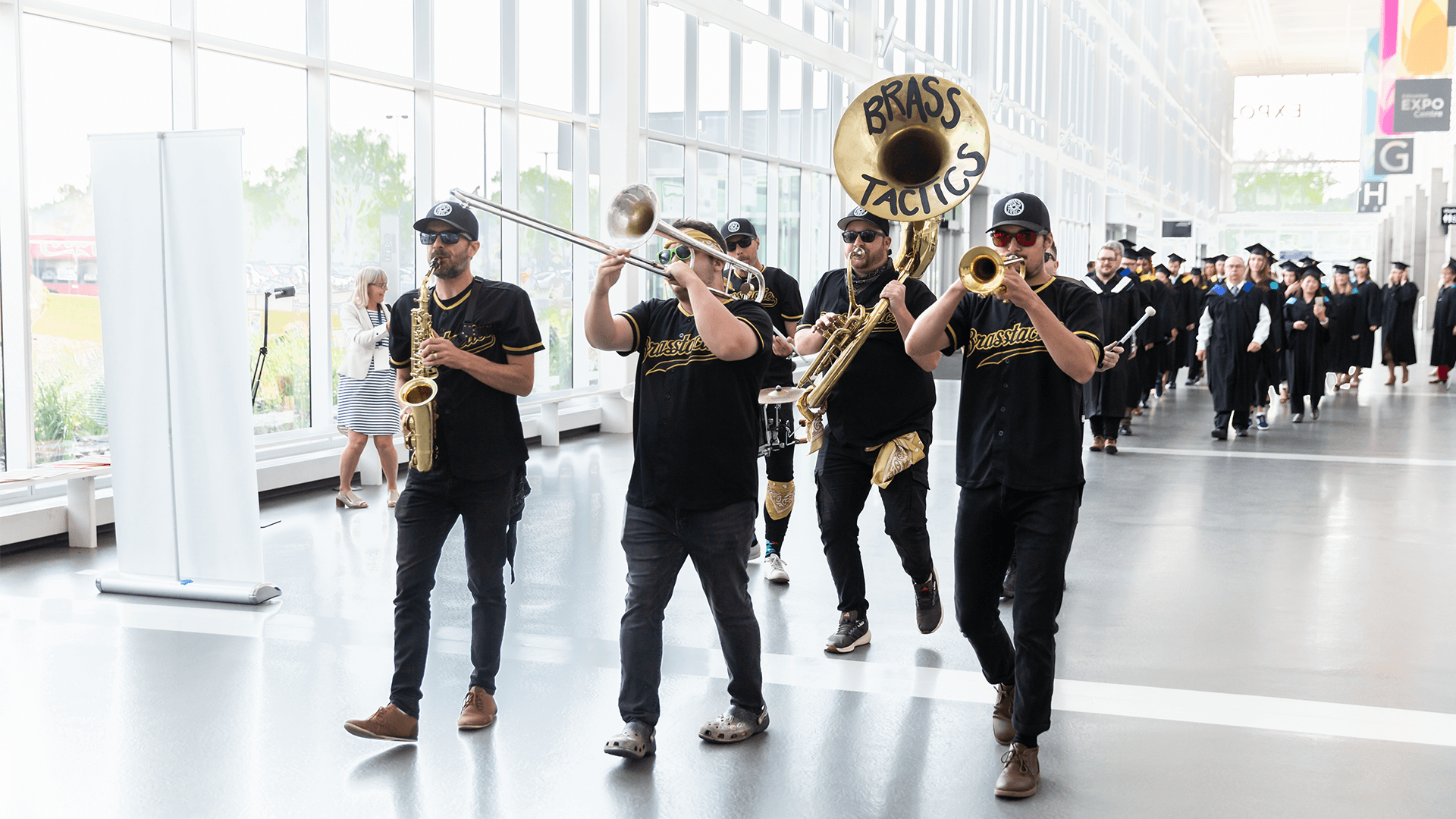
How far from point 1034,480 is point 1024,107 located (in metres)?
28.4

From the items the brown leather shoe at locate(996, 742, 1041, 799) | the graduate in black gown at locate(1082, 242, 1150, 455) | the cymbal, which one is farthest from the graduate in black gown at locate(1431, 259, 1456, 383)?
→ the brown leather shoe at locate(996, 742, 1041, 799)

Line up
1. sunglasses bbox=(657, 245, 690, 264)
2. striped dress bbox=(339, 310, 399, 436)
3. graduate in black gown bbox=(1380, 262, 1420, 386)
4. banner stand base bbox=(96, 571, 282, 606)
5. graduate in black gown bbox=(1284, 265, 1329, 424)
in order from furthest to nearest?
graduate in black gown bbox=(1380, 262, 1420, 386)
graduate in black gown bbox=(1284, 265, 1329, 424)
striped dress bbox=(339, 310, 399, 436)
banner stand base bbox=(96, 571, 282, 606)
sunglasses bbox=(657, 245, 690, 264)

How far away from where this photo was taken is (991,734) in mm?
4445

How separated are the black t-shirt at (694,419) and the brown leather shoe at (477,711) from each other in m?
0.94

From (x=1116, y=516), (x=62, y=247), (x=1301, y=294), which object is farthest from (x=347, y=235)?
(x=1301, y=294)

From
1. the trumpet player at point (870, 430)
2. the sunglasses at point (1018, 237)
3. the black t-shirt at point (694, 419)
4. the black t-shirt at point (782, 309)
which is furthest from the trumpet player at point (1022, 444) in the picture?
the black t-shirt at point (782, 309)

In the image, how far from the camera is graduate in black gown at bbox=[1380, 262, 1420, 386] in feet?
67.6

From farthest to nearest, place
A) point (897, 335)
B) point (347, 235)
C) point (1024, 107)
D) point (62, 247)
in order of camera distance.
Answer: point (1024, 107) < point (347, 235) < point (62, 247) < point (897, 335)

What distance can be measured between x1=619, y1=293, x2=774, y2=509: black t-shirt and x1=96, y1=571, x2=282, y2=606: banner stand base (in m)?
2.88

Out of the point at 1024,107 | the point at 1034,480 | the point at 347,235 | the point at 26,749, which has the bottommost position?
the point at 26,749

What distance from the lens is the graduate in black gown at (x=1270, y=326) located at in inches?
540

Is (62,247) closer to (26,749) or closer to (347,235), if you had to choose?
(347,235)

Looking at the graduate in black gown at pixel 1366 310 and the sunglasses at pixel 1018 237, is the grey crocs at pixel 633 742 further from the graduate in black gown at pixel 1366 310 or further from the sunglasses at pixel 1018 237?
the graduate in black gown at pixel 1366 310

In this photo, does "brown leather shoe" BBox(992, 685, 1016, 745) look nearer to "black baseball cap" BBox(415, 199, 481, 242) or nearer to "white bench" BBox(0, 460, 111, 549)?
"black baseball cap" BBox(415, 199, 481, 242)
